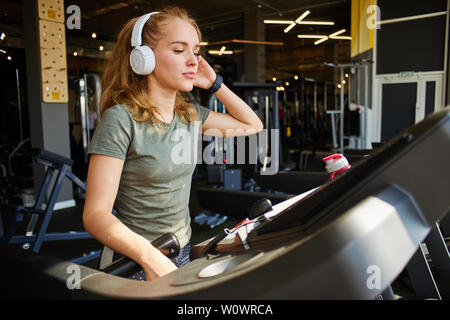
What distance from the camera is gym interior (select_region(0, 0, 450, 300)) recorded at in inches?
12.7

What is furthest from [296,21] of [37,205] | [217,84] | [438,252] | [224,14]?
[438,252]

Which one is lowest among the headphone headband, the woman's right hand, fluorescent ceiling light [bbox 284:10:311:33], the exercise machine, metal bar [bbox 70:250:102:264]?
metal bar [bbox 70:250:102:264]

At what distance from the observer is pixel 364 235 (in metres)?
0.30

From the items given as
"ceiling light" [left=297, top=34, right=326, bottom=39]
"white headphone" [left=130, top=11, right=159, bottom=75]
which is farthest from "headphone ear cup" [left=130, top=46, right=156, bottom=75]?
"ceiling light" [left=297, top=34, right=326, bottom=39]

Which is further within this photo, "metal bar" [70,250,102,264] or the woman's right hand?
"metal bar" [70,250,102,264]

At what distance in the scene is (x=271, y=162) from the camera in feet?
14.6

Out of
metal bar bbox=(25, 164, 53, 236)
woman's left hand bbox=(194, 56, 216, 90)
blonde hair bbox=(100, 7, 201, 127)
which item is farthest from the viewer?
metal bar bbox=(25, 164, 53, 236)

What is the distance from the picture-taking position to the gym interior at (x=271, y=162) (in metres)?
0.32

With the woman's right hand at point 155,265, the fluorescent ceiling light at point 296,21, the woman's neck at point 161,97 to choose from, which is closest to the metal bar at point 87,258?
the woman's neck at point 161,97

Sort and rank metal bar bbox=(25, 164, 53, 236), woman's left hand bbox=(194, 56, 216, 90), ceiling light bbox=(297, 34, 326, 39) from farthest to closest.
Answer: ceiling light bbox=(297, 34, 326, 39), metal bar bbox=(25, 164, 53, 236), woman's left hand bbox=(194, 56, 216, 90)

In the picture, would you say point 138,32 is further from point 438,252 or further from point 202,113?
point 438,252

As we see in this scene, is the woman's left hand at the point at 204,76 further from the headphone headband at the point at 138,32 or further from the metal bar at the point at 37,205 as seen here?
the metal bar at the point at 37,205

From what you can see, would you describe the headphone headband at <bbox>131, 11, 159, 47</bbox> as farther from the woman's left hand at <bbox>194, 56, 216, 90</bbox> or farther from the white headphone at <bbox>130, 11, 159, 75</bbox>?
the woman's left hand at <bbox>194, 56, 216, 90</bbox>
